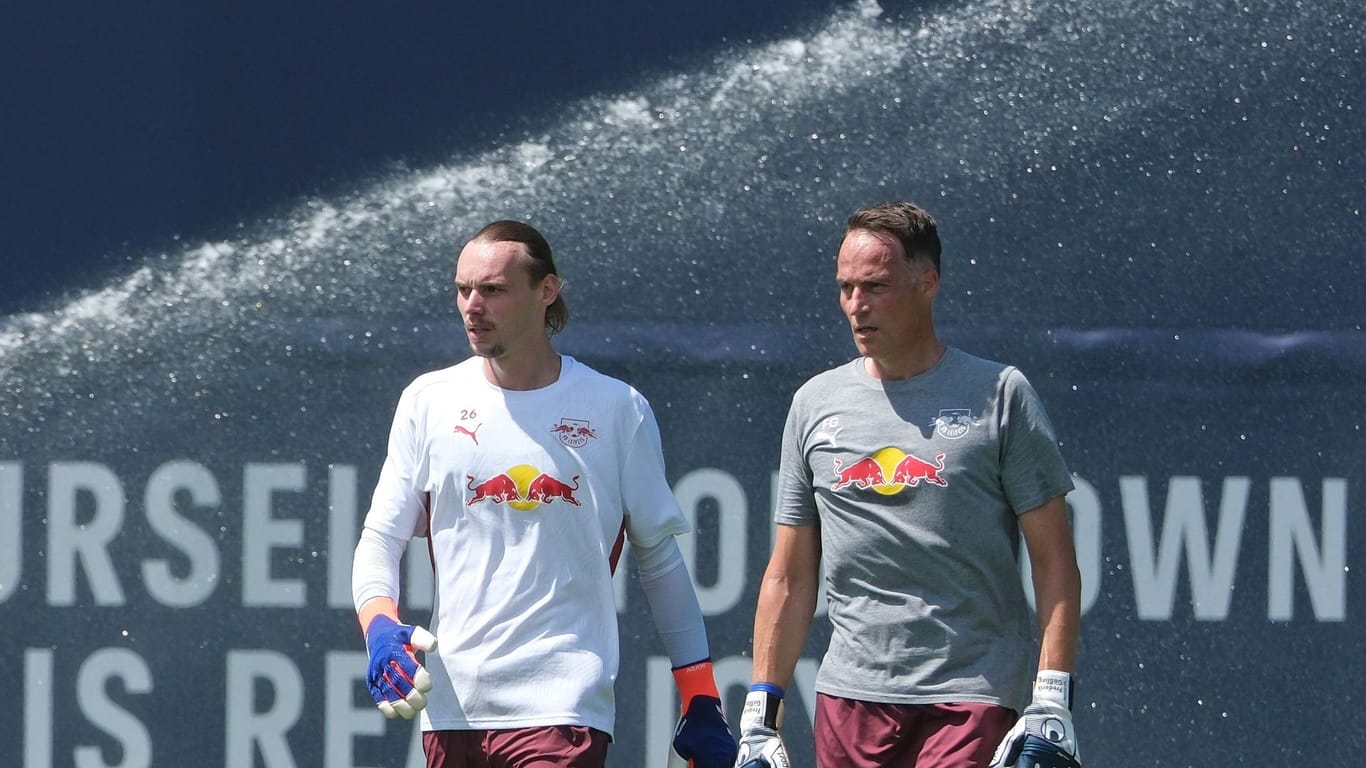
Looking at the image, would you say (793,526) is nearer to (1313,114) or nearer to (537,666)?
(537,666)

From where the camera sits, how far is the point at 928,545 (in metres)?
2.75

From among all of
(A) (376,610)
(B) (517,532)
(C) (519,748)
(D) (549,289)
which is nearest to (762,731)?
(C) (519,748)

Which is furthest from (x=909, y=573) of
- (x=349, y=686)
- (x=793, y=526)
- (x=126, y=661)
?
(x=126, y=661)

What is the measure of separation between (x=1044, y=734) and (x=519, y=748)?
0.82 m

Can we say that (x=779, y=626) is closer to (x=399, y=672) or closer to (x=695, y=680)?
(x=695, y=680)

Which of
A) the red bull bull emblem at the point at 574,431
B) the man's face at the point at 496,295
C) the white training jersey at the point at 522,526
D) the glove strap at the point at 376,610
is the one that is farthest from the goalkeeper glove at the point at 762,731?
the man's face at the point at 496,295

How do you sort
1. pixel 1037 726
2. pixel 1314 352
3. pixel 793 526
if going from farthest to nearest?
1. pixel 1314 352
2. pixel 793 526
3. pixel 1037 726

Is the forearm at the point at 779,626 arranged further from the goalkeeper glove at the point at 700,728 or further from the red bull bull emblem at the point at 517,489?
the red bull bull emblem at the point at 517,489

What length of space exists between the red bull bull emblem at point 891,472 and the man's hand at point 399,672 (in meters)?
0.71

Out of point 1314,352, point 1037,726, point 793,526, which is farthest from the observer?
point 1314,352

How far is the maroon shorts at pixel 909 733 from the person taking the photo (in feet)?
8.91

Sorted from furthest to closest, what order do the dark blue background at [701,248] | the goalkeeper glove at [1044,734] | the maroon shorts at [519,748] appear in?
the dark blue background at [701,248] → the maroon shorts at [519,748] → the goalkeeper glove at [1044,734]

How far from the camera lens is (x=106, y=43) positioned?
158 inches

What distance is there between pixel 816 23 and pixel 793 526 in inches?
57.2
